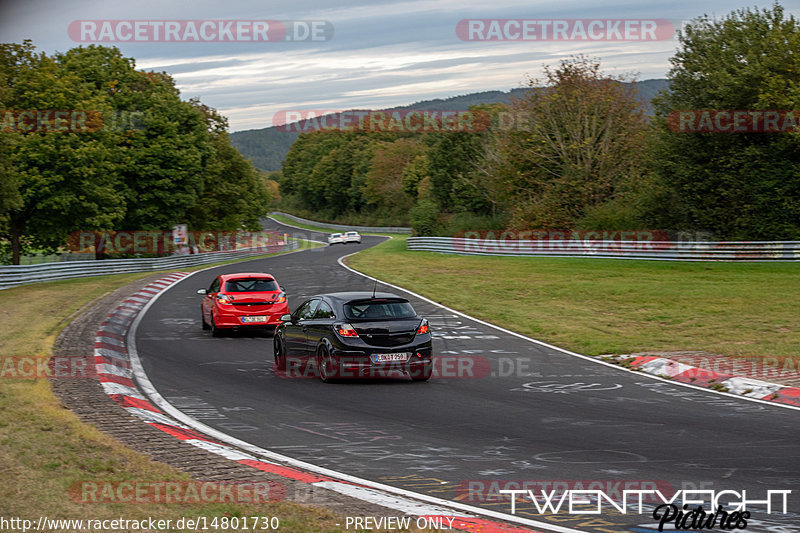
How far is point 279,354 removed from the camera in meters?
15.7

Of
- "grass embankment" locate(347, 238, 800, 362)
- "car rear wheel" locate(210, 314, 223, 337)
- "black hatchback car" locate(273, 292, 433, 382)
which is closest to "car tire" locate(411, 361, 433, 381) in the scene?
"black hatchback car" locate(273, 292, 433, 382)

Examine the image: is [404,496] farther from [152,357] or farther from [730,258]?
[730,258]

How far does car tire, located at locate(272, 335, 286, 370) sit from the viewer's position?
15431mm

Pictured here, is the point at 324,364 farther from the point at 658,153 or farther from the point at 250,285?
the point at 658,153

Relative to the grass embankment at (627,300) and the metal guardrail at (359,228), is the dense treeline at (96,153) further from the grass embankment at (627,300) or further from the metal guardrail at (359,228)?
the metal guardrail at (359,228)

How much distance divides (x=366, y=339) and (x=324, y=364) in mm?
921

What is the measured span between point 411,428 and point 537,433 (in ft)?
4.99

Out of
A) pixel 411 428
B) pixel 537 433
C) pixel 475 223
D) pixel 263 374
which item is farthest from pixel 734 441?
pixel 475 223

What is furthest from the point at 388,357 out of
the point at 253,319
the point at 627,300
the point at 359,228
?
the point at 359,228

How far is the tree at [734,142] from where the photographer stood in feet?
124

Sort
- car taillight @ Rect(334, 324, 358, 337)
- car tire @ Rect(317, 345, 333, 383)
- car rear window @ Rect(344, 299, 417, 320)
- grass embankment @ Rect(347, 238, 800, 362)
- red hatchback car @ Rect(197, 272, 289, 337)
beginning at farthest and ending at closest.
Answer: red hatchback car @ Rect(197, 272, 289, 337)
grass embankment @ Rect(347, 238, 800, 362)
car rear window @ Rect(344, 299, 417, 320)
car tire @ Rect(317, 345, 333, 383)
car taillight @ Rect(334, 324, 358, 337)

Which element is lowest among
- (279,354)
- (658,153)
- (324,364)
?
(279,354)

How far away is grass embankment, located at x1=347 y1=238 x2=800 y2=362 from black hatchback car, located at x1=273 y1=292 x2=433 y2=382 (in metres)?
4.76

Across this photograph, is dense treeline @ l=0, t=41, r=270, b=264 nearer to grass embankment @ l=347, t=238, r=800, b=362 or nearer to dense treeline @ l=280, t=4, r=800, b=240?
grass embankment @ l=347, t=238, r=800, b=362
